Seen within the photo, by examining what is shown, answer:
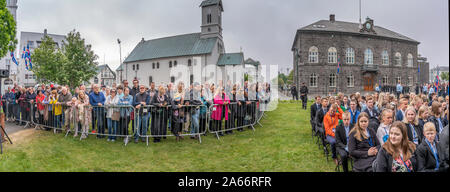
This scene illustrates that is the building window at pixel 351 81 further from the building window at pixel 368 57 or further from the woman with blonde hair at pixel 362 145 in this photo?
the woman with blonde hair at pixel 362 145

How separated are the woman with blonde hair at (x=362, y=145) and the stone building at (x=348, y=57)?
33035mm

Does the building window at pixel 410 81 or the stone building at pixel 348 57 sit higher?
the stone building at pixel 348 57

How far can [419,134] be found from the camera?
4.94m

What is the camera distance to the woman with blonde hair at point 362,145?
4.11 metres

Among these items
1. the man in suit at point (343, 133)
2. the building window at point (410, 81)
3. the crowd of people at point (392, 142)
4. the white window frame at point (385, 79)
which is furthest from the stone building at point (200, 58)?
the man in suit at point (343, 133)

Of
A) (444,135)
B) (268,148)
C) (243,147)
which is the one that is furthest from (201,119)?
(444,135)

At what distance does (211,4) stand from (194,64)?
13218 mm

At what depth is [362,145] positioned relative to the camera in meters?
4.30

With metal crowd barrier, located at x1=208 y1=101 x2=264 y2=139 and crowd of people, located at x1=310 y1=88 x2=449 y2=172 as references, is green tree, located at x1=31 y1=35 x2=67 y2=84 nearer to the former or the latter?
metal crowd barrier, located at x1=208 y1=101 x2=264 y2=139

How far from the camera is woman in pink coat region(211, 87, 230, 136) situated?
8.23 metres

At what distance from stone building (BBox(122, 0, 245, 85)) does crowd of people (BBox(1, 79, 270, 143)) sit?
37.3m

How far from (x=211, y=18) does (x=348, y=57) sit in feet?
93.5

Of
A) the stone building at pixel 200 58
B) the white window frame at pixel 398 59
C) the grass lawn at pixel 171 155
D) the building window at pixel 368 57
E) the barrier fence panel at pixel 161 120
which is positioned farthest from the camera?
the stone building at pixel 200 58
